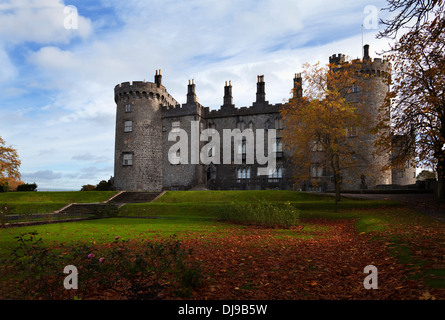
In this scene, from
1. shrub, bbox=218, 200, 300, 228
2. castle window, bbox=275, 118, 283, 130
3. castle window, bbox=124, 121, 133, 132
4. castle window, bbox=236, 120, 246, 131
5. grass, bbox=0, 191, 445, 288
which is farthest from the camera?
castle window, bbox=236, 120, 246, 131

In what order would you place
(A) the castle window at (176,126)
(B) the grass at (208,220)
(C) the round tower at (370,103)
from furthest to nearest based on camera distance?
(A) the castle window at (176,126)
(C) the round tower at (370,103)
(B) the grass at (208,220)

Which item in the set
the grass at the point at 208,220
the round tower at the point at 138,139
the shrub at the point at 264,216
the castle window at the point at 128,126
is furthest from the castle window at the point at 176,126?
the shrub at the point at 264,216

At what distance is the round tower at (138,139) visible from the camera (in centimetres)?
4259

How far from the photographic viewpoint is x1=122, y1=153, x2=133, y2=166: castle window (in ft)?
140

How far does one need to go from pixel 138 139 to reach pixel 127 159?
3.35m

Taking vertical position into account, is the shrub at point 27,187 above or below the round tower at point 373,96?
below

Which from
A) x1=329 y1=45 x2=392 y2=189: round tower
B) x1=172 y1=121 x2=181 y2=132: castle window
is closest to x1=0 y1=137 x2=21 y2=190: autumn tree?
x1=172 y1=121 x2=181 y2=132: castle window

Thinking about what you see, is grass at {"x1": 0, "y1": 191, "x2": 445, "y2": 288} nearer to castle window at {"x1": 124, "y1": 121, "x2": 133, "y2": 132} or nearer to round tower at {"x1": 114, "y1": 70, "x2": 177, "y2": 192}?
round tower at {"x1": 114, "y1": 70, "x2": 177, "y2": 192}

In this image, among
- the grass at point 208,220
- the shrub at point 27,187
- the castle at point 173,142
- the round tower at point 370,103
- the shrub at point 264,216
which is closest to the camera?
the grass at point 208,220

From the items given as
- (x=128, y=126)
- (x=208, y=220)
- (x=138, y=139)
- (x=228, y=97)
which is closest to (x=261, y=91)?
(x=228, y=97)

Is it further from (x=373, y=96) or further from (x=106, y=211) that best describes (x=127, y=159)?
(x=373, y=96)

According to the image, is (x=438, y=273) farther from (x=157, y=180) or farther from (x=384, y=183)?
(x=157, y=180)

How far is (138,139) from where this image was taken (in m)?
43.0

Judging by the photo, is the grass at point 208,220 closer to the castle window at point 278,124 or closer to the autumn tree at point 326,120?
the autumn tree at point 326,120
